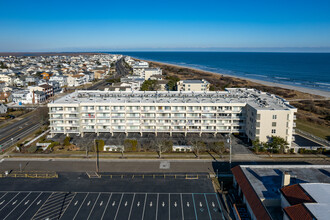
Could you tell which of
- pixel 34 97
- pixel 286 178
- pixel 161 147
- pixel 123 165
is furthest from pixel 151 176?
pixel 34 97

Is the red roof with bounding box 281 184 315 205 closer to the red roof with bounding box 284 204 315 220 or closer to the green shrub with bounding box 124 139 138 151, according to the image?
the red roof with bounding box 284 204 315 220

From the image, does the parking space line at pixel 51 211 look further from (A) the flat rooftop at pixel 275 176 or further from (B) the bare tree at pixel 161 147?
(A) the flat rooftop at pixel 275 176

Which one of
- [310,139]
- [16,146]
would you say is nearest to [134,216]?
[16,146]

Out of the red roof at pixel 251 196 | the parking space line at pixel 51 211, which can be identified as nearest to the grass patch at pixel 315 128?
the red roof at pixel 251 196

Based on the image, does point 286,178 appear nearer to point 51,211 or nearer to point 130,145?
point 51,211

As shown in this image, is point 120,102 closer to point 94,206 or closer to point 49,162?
point 49,162

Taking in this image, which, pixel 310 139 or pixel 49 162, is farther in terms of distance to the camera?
pixel 310 139

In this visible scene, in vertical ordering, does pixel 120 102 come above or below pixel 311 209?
above
